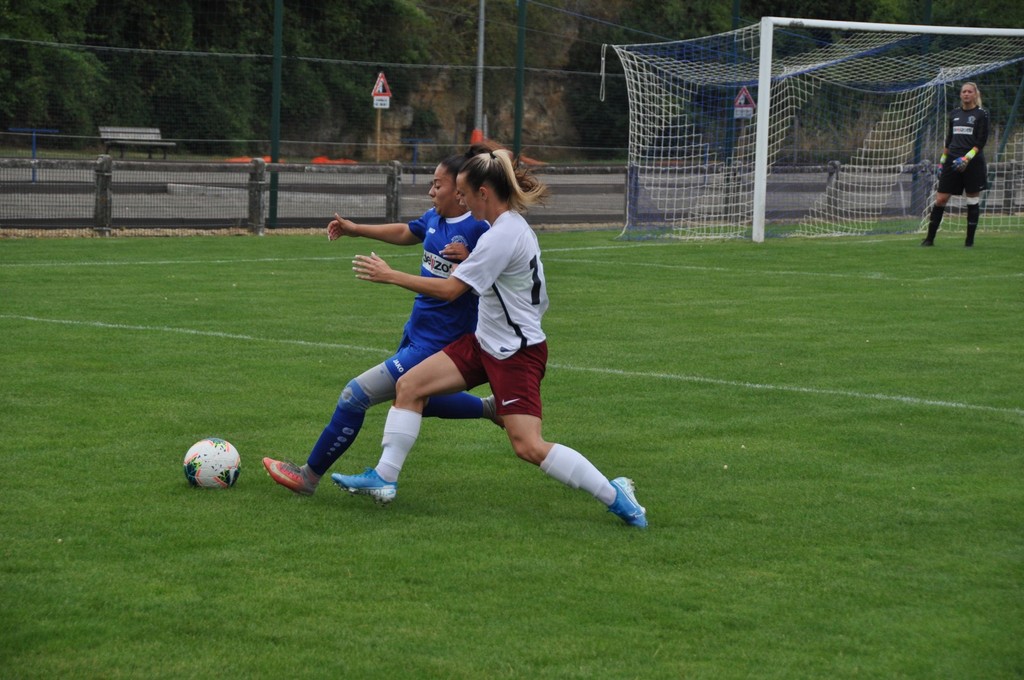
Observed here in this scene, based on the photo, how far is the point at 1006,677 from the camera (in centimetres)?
429

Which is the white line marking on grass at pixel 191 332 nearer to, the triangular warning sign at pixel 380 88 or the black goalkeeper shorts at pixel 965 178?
the black goalkeeper shorts at pixel 965 178

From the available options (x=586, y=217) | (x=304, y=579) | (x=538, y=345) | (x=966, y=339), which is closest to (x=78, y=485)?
(x=304, y=579)

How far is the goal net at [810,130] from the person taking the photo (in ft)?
78.1

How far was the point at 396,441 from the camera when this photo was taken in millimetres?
6262

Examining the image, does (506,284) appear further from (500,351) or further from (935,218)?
(935,218)

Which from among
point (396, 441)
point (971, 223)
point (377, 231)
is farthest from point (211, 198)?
point (396, 441)

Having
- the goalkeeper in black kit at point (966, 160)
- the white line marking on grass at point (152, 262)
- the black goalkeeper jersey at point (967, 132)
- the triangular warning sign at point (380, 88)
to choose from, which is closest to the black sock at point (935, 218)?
the goalkeeper in black kit at point (966, 160)

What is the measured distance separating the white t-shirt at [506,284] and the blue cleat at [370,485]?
0.76m

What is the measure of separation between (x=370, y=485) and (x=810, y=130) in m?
24.1

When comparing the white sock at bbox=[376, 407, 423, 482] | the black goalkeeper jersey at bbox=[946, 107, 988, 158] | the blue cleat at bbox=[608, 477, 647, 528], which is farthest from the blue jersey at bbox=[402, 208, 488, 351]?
the black goalkeeper jersey at bbox=[946, 107, 988, 158]

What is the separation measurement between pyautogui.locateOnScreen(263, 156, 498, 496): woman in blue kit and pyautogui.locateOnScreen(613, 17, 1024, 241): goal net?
15.3m

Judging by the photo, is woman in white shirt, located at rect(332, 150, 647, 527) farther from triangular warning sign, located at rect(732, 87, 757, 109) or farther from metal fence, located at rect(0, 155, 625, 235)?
triangular warning sign, located at rect(732, 87, 757, 109)

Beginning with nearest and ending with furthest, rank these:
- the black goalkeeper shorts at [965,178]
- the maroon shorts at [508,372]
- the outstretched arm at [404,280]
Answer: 1. the outstretched arm at [404,280]
2. the maroon shorts at [508,372]
3. the black goalkeeper shorts at [965,178]

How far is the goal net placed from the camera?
78.1 ft
